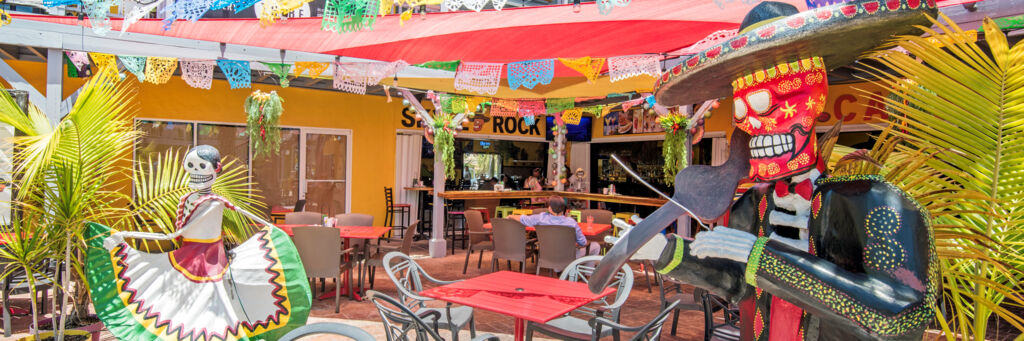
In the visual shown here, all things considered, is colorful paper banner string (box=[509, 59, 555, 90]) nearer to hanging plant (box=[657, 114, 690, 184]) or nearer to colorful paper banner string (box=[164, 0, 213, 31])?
colorful paper banner string (box=[164, 0, 213, 31])

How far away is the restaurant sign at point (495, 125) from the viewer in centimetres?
1149

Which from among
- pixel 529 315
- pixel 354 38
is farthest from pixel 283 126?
pixel 529 315

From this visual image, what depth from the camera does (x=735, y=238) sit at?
4.13 ft

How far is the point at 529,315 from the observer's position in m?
2.80

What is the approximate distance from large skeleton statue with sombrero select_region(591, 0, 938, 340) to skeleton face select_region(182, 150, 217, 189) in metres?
2.99

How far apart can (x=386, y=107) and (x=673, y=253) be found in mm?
9970

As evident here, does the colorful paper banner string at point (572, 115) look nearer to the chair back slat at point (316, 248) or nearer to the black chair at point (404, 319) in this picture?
the chair back slat at point (316, 248)

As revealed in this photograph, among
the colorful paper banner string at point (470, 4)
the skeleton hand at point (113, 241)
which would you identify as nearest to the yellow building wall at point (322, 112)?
the skeleton hand at point (113, 241)

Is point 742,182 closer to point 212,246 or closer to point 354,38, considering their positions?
point 212,246

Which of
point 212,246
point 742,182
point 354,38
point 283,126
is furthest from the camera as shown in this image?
point 283,126

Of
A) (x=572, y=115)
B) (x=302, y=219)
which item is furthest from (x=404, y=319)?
(x=572, y=115)

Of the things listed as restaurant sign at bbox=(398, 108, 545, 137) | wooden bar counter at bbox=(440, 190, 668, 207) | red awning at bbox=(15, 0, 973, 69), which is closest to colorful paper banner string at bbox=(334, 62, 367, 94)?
red awning at bbox=(15, 0, 973, 69)

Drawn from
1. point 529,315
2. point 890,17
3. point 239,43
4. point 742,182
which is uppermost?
point 239,43

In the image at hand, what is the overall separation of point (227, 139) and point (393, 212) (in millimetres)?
3153
